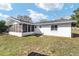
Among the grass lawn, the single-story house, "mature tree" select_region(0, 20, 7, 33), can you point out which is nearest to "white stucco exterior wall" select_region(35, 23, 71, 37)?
the single-story house

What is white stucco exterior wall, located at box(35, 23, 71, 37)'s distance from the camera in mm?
4668

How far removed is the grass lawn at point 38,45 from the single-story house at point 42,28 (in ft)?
0.44

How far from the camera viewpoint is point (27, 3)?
452cm

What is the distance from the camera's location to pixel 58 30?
4906 millimetres

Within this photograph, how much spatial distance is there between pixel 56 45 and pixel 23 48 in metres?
0.78

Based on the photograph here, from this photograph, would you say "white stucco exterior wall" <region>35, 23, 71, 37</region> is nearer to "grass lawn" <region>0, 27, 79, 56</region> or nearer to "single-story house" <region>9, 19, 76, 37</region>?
"single-story house" <region>9, 19, 76, 37</region>

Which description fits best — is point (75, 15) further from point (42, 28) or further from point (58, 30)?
point (42, 28)

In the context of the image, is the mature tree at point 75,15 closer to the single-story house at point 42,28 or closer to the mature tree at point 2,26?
the single-story house at point 42,28

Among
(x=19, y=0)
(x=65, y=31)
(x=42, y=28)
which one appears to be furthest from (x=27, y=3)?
(x=65, y=31)

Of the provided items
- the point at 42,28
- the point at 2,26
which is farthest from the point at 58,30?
the point at 2,26

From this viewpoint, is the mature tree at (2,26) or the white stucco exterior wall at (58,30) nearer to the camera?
the mature tree at (2,26)

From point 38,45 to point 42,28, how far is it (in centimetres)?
53

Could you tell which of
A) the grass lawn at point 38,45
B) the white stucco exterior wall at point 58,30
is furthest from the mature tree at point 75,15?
the grass lawn at point 38,45

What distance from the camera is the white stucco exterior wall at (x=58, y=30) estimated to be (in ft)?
15.3
